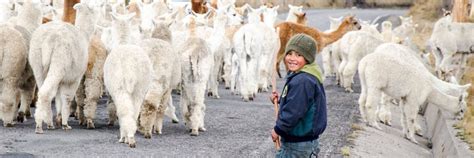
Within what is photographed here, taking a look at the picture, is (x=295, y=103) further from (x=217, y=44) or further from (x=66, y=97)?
(x=217, y=44)

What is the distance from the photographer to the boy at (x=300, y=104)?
9027 mm

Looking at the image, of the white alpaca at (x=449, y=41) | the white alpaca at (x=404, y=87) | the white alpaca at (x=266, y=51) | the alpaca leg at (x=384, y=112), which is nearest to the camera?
the white alpaca at (x=404, y=87)

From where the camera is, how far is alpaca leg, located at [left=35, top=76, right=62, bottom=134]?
45.9 feet

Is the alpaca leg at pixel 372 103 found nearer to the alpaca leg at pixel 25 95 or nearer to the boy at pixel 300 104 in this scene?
the alpaca leg at pixel 25 95

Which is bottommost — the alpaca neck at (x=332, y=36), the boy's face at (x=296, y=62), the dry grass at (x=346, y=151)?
the dry grass at (x=346, y=151)

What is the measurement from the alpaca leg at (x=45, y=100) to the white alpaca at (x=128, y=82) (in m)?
0.72

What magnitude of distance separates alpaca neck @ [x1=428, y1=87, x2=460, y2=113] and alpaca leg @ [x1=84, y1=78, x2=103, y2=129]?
212 inches

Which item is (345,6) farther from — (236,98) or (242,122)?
(242,122)

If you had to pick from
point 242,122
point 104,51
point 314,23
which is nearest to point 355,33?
point 242,122

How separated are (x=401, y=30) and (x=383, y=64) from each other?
14.1 m

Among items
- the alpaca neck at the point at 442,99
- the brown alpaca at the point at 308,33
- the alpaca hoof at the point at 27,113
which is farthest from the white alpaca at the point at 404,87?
the brown alpaca at the point at 308,33

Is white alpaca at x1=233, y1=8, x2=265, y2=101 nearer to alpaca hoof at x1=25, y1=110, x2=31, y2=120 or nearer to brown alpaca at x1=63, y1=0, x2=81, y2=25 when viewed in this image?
brown alpaca at x1=63, y1=0, x2=81, y2=25

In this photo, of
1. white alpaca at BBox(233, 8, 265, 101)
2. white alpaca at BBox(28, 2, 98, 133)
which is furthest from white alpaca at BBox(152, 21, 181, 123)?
white alpaca at BBox(233, 8, 265, 101)

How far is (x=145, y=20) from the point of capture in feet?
59.7
